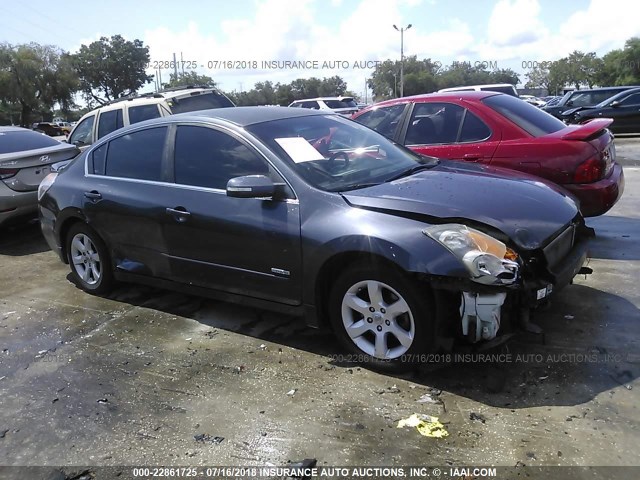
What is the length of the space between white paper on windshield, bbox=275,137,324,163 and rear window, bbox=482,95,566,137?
251 cm

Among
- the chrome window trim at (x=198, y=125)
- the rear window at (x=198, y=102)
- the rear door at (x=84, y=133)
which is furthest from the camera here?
the rear door at (x=84, y=133)

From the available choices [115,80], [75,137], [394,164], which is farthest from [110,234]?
[115,80]

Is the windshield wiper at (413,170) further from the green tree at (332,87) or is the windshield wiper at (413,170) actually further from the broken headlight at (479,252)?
the green tree at (332,87)

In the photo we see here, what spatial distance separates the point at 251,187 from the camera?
3.56 metres

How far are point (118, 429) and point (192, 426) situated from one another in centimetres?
41

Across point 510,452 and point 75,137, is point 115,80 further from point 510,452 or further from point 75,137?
point 510,452

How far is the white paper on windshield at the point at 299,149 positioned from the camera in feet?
12.5

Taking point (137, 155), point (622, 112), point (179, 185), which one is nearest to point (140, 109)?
point (137, 155)

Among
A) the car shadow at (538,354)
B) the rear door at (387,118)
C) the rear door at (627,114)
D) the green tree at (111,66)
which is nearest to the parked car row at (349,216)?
the car shadow at (538,354)

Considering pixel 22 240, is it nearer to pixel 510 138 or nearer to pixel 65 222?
pixel 65 222

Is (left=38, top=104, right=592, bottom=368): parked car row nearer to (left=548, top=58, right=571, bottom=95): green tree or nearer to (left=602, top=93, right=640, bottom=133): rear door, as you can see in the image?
(left=602, top=93, right=640, bottom=133): rear door

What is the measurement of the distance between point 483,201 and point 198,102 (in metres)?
7.24

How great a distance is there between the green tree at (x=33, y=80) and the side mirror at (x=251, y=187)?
52.7m

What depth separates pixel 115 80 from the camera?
213ft
